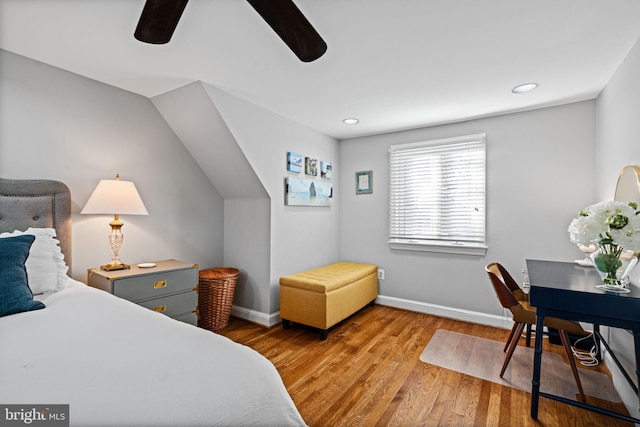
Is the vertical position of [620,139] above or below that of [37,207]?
above

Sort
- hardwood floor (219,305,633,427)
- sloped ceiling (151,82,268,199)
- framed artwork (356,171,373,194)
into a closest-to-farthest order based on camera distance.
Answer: hardwood floor (219,305,633,427), sloped ceiling (151,82,268,199), framed artwork (356,171,373,194)

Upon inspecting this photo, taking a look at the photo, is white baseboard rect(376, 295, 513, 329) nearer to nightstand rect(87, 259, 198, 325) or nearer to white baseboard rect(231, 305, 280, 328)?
white baseboard rect(231, 305, 280, 328)

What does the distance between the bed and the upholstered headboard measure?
2.15 feet

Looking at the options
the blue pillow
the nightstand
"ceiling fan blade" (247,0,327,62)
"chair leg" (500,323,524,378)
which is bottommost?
"chair leg" (500,323,524,378)

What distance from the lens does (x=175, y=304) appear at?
8.46ft

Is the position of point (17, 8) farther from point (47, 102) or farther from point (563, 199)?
point (563, 199)

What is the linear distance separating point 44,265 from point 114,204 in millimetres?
649

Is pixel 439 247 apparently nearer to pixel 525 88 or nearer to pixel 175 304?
pixel 525 88

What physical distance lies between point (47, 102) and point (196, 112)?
1050 millimetres

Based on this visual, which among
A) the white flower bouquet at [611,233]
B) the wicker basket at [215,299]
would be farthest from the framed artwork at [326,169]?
the white flower bouquet at [611,233]

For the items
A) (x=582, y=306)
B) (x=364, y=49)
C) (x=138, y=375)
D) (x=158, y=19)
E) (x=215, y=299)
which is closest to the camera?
(x=138, y=375)

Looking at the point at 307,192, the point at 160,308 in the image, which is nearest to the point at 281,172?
the point at 307,192

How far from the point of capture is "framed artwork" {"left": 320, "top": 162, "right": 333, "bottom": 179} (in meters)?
3.96

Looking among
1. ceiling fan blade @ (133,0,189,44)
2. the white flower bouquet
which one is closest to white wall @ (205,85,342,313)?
ceiling fan blade @ (133,0,189,44)
